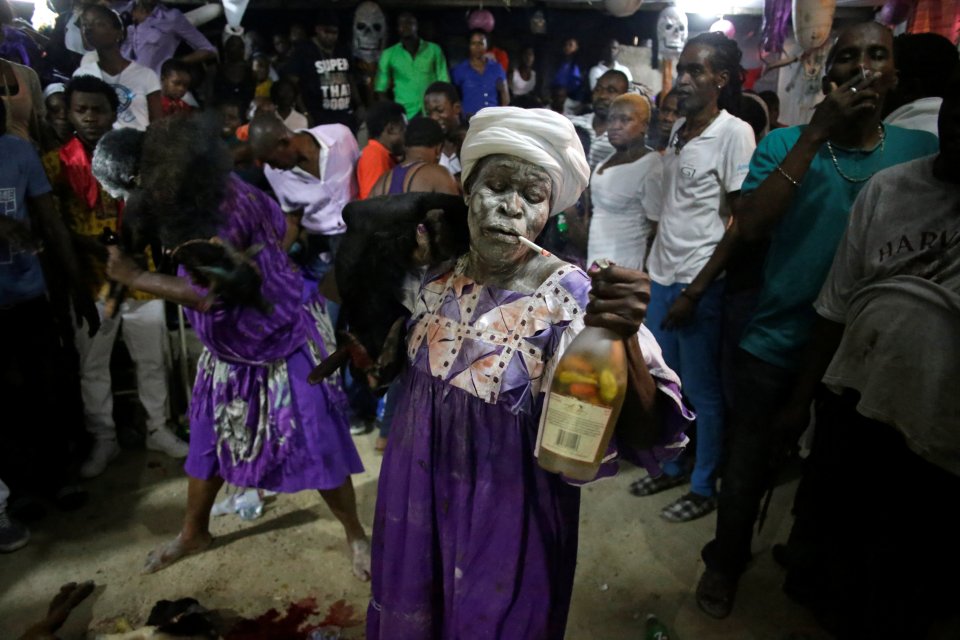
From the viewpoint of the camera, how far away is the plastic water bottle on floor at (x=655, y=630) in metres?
2.45

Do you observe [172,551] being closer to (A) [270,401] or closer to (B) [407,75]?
(A) [270,401]

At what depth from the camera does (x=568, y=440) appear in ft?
3.88

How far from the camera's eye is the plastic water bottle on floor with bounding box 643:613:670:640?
2.45 metres

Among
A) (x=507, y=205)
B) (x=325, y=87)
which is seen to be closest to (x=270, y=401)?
(x=507, y=205)

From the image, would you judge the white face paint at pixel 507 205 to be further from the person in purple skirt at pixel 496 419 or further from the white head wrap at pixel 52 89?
the white head wrap at pixel 52 89

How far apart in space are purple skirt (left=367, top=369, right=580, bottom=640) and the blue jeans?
5.65 feet

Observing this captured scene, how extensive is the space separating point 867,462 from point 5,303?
12.1 feet

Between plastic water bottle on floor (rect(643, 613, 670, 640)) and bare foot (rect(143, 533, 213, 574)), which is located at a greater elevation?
bare foot (rect(143, 533, 213, 574))

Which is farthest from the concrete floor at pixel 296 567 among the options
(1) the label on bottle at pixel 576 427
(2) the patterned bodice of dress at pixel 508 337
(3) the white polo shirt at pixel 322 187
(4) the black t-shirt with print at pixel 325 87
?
(4) the black t-shirt with print at pixel 325 87

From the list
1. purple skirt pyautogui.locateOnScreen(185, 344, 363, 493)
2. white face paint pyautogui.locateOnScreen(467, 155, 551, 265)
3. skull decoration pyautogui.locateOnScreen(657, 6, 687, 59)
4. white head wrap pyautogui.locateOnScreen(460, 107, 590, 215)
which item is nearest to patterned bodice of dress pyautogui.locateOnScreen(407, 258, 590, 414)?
white face paint pyautogui.locateOnScreen(467, 155, 551, 265)

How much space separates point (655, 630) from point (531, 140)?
203 centimetres

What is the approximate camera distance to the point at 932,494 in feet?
6.00

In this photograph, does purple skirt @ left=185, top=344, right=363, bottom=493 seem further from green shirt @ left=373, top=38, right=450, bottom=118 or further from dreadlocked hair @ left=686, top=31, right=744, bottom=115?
green shirt @ left=373, top=38, right=450, bottom=118

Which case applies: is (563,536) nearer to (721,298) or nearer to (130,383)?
(721,298)
